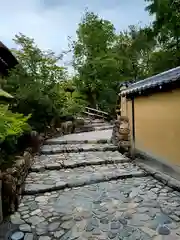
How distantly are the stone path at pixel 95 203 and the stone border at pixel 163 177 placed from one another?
11 cm

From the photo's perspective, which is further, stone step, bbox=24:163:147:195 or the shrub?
stone step, bbox=24:163:147:195

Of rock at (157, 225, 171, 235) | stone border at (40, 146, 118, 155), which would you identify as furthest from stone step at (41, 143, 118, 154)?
rock at (157, 225, 171, 235)

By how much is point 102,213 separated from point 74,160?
3064mm

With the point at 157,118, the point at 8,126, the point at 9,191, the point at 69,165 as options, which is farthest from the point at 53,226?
the point at 157,118

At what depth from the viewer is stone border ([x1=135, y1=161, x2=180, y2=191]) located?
475 cm

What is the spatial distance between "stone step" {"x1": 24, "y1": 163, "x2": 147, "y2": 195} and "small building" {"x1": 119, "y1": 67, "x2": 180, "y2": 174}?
768 millimetres

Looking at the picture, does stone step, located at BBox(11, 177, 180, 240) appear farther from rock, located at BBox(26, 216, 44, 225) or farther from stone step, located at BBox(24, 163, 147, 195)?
stone step, located at BBox(24, 163, 147, 195)

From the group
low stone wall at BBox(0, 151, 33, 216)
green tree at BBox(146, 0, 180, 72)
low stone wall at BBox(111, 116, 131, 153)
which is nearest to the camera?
low stone wall at BBox(0, 151, 33, 216)

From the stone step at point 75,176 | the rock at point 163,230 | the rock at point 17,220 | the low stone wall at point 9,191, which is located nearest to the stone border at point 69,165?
the stone step at point 75,176

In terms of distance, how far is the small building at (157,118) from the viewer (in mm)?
5031

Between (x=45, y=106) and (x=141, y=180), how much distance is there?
15.7ft

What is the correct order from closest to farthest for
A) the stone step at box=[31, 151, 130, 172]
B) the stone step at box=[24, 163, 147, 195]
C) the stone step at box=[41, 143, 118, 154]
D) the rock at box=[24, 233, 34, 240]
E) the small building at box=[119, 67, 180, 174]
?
the rock at box=[24, 233, 34, 240], the stone step at box=[24, 163, 147, 195], the small building at box=[119, 67, 180, 174], the stone step at box=[31, 151, 130, 172], the stone step at box=[41, 143, 118, 154]

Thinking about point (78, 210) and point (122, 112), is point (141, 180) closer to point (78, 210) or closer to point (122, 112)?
point (78, 210)

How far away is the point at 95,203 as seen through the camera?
159 inches
